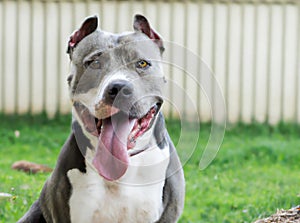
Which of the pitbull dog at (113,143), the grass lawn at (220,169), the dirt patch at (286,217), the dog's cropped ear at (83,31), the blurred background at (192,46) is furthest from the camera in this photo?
the blurred background at (192,46)

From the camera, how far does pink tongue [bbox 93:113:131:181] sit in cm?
398

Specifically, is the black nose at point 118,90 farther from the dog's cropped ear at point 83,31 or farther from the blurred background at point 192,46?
the blurred background at point 192,46

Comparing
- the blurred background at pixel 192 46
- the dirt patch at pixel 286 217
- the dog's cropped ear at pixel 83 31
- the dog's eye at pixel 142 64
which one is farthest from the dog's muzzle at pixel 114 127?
the blurred background at pixel 192 46

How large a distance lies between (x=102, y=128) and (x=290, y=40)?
5.06m

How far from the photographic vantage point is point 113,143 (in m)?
3.98

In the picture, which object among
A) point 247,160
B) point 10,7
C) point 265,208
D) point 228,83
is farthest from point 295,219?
point 10,7

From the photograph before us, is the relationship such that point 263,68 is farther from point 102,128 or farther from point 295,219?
point 102,128

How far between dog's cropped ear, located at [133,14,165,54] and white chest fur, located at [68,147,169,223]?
1.85 ft

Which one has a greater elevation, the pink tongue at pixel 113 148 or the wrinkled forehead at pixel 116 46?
the wrinkled forehead at pixel 116 46

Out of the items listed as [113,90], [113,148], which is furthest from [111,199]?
[113,90]

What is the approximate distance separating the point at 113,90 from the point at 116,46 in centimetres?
A: 30

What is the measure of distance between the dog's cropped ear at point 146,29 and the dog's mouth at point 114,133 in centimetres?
35

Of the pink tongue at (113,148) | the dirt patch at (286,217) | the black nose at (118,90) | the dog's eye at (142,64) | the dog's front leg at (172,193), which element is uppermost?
the dog's eye at (142,64)

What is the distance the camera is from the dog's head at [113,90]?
394 centimetres
